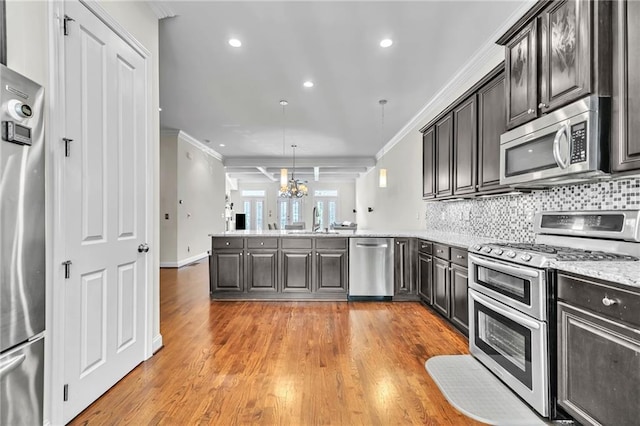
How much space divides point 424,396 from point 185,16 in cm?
346

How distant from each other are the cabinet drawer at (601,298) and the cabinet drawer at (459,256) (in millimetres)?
1136

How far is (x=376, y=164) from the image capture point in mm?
9227

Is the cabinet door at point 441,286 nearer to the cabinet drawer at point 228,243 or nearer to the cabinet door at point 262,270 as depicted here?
the cabinet door at point 262,270

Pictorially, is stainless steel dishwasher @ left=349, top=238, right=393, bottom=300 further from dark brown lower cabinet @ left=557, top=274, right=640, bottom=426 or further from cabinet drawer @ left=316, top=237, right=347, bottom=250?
dark brown lower cabinet @ left=557, top=274, right=640, bottom=426

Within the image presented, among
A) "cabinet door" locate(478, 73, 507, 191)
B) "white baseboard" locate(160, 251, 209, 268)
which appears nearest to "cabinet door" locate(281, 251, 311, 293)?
"cabinet door" locate(478, 73, 507, 191)

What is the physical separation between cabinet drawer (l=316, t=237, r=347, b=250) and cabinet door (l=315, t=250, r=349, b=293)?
7 cm

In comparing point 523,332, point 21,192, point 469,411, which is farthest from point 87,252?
point 523,332

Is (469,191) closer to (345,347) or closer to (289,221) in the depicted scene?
(345,347)

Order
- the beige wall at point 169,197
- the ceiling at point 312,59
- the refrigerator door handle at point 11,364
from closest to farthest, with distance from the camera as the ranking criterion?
1. the refrigerator door handle at point 11,364
2. the ceiling at point 312,59
3. the beige wall at point 169,197

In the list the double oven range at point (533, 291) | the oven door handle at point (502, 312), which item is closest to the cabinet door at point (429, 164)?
the double oven range at point (533, 291)

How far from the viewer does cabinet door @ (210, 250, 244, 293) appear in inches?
162

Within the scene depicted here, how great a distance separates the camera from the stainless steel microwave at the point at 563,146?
1670 mm

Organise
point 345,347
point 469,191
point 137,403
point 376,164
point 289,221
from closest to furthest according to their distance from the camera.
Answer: point 137,403
point 345,347
point 469,191
point 376,164
point 289,221

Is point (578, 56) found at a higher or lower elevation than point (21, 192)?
higher
